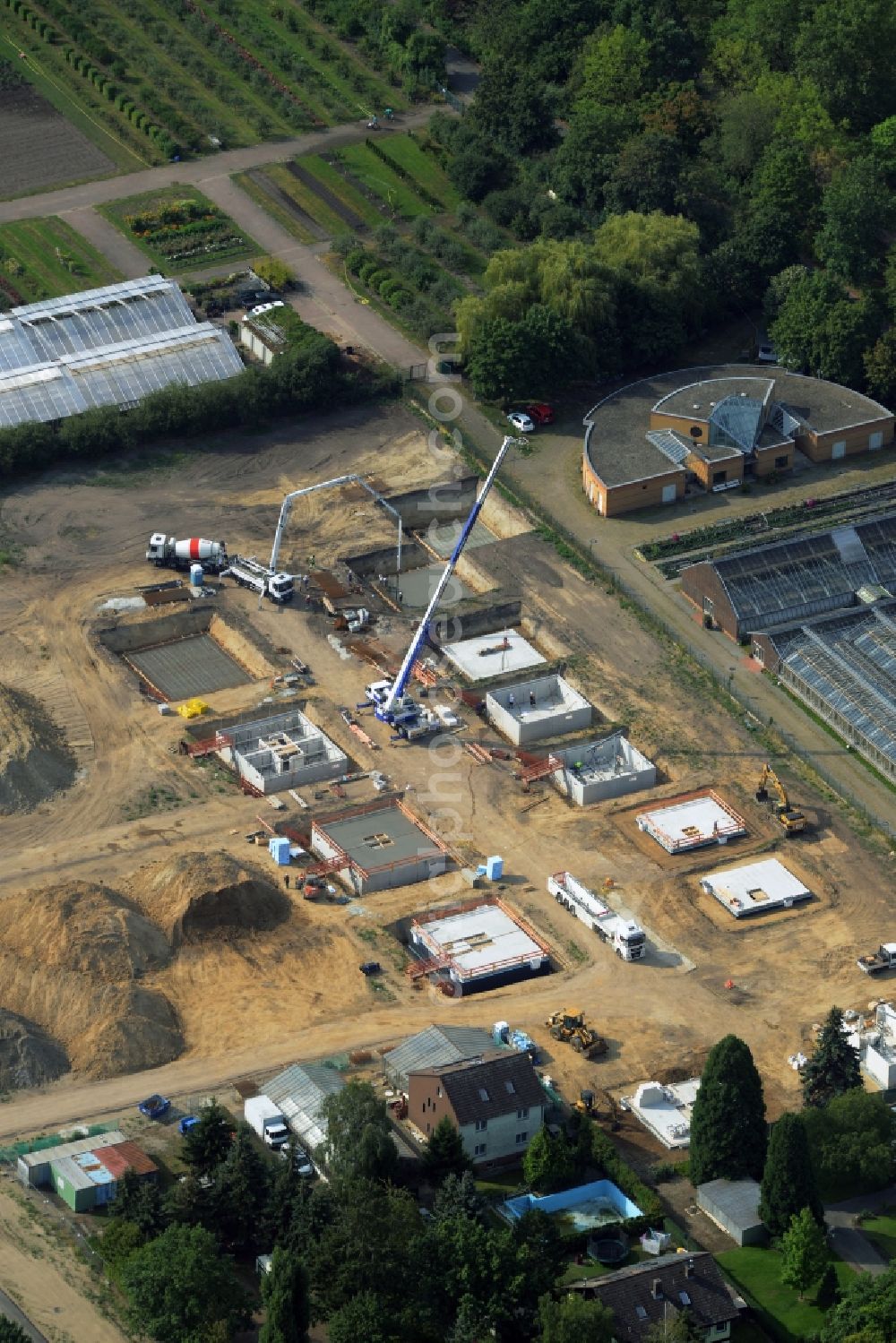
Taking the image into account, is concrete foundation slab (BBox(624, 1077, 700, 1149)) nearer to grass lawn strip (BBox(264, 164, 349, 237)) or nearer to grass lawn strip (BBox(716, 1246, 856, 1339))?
grass lawn strip (BBox(716, 1246, 856, 1339))

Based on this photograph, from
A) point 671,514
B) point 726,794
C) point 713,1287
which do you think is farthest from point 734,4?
point 713,1287

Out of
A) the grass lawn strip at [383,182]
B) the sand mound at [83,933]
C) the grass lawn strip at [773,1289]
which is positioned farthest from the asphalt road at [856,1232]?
the grass lawn strip at [383,182]

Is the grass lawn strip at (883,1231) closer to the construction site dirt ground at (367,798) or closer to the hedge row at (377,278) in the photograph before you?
Result: the construction site dirt ground at (367,798)

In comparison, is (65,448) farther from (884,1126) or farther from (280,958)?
(884,1126)

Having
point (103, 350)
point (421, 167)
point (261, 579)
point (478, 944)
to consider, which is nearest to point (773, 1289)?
point (478, 944)

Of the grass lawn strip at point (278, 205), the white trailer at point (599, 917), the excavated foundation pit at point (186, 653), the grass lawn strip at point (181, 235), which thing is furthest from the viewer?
the grass lawn strip at point (278, 205)
